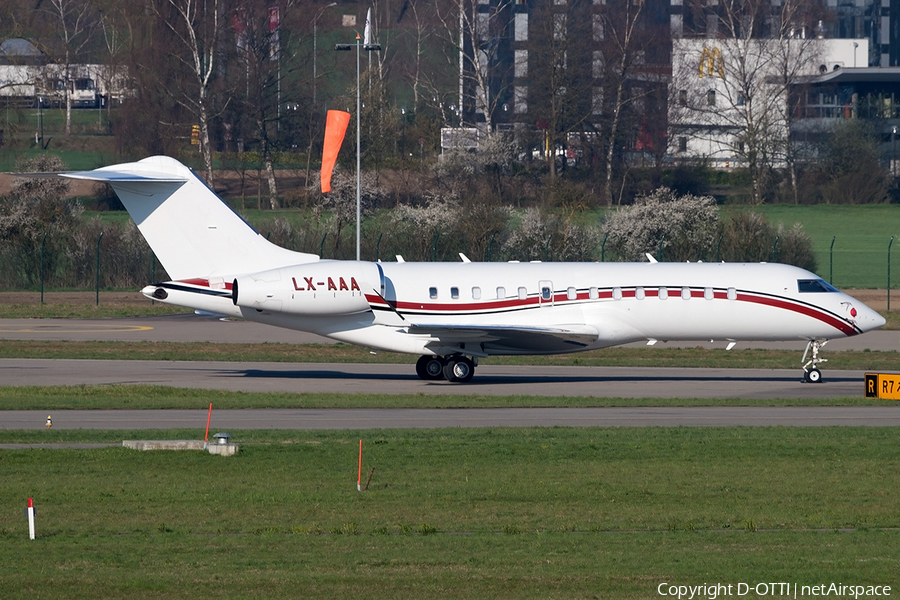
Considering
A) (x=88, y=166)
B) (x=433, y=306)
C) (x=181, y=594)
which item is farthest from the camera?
(x=88, y=166)

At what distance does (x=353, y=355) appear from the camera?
34.7 m

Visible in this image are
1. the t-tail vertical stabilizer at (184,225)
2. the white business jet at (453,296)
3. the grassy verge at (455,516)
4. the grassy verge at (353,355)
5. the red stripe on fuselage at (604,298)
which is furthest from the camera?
the grassy verge at (353,355)

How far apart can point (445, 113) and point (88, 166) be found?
25.6 meters

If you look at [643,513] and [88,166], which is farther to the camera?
[88,166]

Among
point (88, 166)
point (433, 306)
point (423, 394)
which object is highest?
point (88, 166)

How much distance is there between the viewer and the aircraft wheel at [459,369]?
93.8 ft

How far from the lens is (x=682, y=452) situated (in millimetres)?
18031

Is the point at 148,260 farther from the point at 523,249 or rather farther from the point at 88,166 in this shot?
the point at 88,166

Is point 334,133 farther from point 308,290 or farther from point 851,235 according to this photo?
point 851,235

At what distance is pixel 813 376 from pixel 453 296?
9258 millimetres

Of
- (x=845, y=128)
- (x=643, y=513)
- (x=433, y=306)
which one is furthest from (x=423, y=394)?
(x=845, y=128)

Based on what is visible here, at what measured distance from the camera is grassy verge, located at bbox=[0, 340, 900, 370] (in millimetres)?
33031

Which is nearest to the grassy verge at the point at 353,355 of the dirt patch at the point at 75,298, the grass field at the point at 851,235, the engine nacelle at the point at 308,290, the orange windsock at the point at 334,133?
the engine nacelle at the point at 308,290

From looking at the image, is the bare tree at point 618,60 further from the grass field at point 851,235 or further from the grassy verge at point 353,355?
the grassy verge at point 353,355
